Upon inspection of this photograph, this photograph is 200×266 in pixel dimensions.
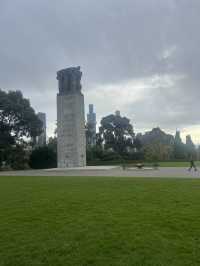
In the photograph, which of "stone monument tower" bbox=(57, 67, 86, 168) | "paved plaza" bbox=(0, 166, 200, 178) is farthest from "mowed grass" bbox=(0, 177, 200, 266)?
"stone monument tower" bbox=(57, 67, 86, 168)

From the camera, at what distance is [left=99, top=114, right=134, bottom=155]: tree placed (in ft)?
234

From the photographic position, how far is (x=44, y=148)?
163 ft

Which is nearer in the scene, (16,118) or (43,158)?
(16,118)

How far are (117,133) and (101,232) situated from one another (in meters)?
66.5

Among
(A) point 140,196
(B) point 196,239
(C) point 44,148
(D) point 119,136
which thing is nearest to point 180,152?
(D) point 119,136

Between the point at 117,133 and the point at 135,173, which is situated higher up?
the point at 117,133

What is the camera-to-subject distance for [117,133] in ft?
238

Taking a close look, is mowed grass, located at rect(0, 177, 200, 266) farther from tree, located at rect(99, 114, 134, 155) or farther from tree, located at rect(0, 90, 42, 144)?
tree, located at rect(99, 114, 134, 155)

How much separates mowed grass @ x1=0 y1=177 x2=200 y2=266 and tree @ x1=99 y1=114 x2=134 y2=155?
6175cm

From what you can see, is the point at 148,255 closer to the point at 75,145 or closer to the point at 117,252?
the point at 117,252

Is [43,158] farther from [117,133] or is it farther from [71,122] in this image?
[117,133]

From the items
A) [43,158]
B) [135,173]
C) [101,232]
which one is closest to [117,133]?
[43,158]

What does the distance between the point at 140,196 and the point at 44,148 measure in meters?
40.2

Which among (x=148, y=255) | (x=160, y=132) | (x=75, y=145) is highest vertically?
(x=160, y=132)
